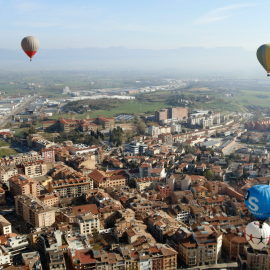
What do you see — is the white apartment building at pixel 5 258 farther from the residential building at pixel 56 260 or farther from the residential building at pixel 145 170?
the residential building at pixel 145 170

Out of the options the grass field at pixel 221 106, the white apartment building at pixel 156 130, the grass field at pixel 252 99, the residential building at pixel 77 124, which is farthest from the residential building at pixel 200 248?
the grass field at pixel 252 99

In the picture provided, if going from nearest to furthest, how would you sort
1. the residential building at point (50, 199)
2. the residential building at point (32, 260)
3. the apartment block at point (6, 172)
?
the residential building at point (32, 260) → the residential building at point (50, 199) → the apartment block at point (6, 172)

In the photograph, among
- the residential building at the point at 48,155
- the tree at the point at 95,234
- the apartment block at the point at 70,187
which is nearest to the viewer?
the tree at the point at 95,234

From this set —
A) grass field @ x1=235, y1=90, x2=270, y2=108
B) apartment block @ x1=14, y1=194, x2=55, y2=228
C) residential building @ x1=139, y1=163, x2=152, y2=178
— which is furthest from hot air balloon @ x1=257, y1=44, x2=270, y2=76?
grass field @ x1=235, y1=90, x2=270, y2=108

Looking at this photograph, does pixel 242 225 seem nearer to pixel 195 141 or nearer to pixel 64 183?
pixel 64 183

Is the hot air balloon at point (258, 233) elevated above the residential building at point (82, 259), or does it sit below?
above

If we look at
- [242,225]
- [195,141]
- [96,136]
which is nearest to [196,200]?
[242,225]

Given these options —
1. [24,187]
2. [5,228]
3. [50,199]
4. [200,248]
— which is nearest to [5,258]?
[5,228]
